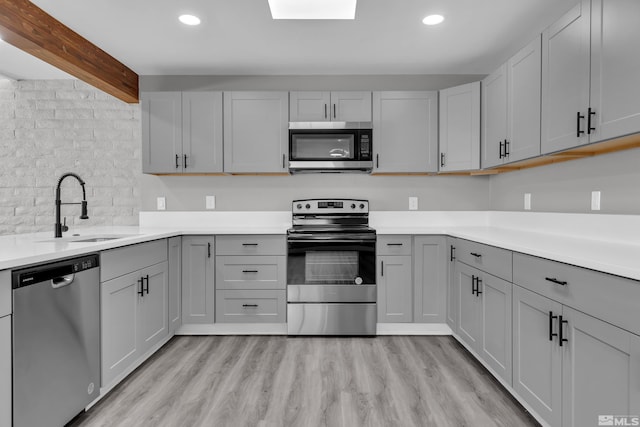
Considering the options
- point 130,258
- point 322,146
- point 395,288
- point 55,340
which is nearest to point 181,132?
point 322,146

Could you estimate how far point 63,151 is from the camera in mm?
3354

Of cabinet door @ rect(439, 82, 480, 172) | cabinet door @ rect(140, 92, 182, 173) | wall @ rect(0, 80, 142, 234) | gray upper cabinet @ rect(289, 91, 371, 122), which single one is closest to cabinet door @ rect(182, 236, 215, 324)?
cabinet door @ rect(140, 92, 182, 173)

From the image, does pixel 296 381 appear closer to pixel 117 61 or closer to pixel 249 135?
pixel 249 135

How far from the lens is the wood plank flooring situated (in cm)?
177

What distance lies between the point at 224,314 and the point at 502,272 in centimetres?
217

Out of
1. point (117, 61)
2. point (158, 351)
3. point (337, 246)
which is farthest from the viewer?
point (117, 61)

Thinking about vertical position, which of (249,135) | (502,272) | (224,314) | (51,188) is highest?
(249,135)

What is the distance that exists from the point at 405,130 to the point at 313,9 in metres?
1.35

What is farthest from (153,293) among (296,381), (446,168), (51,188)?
(446,168)

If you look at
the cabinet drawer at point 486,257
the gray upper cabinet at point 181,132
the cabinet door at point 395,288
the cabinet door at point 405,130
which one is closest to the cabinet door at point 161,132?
the gray upper cabinet at point 181,132

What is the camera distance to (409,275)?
114 inches

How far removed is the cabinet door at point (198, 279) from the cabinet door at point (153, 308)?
Answer: 0.86 feet

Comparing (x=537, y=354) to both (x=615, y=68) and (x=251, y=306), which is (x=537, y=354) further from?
(x=251, y=306)

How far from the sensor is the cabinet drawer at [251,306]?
290 centimetres
